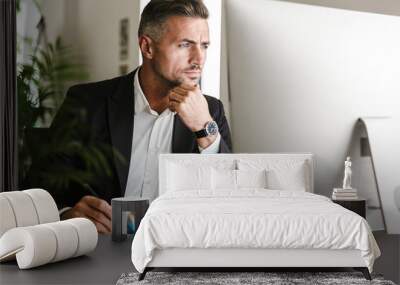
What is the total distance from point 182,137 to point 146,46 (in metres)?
1.06

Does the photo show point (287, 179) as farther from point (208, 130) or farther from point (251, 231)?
point (251, 231)

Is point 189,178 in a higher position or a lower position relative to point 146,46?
lower

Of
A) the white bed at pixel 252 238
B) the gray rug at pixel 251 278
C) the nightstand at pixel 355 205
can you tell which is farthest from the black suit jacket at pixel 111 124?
the gray rug at pixel 251 278

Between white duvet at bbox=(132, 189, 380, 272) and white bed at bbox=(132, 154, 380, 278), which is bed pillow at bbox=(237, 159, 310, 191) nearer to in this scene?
white bed at bbox=(132, 154, 380, 278)

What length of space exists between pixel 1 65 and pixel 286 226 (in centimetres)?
358

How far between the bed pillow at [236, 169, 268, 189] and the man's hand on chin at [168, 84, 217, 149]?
73cm

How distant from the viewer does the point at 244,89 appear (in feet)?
23.1

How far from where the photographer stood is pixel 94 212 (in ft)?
23.1

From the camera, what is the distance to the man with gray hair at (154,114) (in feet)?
22.9

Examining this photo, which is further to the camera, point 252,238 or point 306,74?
point 306,74

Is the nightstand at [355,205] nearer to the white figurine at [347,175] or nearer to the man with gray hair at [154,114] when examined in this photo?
the white figurine at [347,175]

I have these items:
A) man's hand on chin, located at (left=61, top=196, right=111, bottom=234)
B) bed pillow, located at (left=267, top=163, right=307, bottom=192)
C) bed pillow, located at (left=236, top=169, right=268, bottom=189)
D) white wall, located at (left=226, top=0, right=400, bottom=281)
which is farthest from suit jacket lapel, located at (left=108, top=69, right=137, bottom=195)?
bed pillow, located at (left=267, top=163, right=307, bottom=192)

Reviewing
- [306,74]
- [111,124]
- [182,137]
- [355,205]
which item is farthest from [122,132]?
[355,205]

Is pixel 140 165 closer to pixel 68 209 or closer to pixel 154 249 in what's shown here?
pixel 68 209
